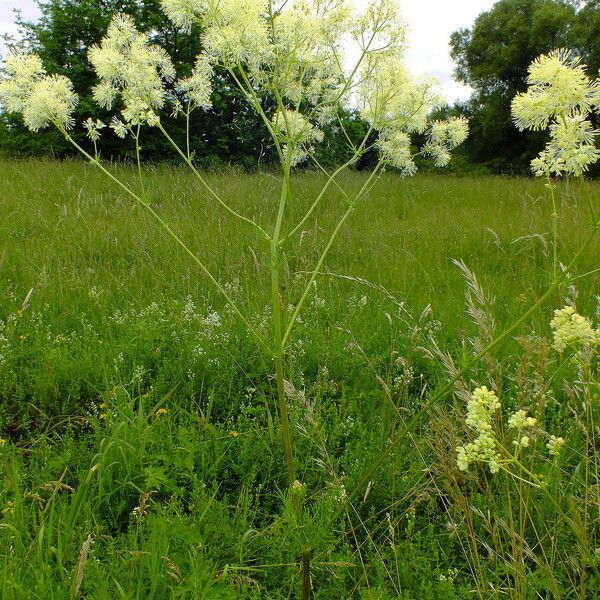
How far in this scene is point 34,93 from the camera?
1992mm

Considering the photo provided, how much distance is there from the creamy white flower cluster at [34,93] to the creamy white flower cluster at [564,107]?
158 centimetres

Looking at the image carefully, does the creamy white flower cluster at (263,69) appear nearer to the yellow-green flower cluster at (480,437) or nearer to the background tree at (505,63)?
the yellow-green flower cluster at (480,437)

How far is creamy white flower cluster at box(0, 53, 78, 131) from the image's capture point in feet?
6.48

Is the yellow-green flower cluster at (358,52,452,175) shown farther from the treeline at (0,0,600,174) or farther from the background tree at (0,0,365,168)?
the background tree at (0,0,365,168)

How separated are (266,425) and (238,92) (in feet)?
36.8

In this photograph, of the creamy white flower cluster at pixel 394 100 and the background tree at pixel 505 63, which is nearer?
the creamy white flower cluster at pixel 394 100

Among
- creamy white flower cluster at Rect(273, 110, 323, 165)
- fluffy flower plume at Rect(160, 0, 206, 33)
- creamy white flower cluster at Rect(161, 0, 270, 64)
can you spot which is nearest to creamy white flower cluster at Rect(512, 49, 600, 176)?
creamy white flower cluster at Rect(273, 110, 323, 165)

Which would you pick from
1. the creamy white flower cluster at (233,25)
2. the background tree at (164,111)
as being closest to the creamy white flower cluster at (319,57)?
the creamy white flower cluster at (233,25)

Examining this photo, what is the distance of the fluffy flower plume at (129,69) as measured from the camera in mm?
2008

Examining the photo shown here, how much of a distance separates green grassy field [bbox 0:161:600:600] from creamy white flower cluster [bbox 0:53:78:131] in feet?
3.57

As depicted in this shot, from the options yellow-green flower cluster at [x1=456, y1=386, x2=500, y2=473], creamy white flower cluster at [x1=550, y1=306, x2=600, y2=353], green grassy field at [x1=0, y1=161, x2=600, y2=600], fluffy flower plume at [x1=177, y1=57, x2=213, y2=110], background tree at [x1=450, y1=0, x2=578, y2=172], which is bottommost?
green grassy field at [x1=0, y1=161, x2=600, y2=600]

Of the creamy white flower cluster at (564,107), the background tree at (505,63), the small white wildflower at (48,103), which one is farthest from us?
the background tree at (505,63)

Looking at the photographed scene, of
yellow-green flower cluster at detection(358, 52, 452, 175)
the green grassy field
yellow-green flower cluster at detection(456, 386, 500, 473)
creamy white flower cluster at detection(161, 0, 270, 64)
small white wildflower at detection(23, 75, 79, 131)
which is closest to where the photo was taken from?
yellow-green flower cluster at detection(456, 386, 500, 473)

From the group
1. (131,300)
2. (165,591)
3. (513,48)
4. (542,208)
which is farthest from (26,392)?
(513,48)
